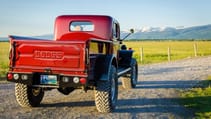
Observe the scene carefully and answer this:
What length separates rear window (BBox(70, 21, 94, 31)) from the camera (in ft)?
34.3

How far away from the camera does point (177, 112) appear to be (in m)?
8.81

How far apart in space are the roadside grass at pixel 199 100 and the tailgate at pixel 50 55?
3.11 meters

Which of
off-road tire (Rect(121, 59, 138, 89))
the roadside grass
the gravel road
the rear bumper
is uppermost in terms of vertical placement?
the rear bumper

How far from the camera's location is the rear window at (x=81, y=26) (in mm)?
10453

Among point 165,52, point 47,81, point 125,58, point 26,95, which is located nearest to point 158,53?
point 165,52

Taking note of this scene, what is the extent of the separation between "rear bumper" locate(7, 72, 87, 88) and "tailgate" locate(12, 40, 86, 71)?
0.17 m

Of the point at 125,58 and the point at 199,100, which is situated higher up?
the point at 125,58

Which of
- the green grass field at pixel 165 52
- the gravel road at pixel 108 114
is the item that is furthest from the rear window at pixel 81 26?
the green grass field at pixel 165 52

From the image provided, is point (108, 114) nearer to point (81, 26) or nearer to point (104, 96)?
point (104, 96)

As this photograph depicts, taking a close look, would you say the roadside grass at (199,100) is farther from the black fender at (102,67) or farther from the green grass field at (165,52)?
the green grass field at (165,52)

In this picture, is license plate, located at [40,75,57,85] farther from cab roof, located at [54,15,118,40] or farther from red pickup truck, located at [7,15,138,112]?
cab roof, located at [54,15,118,40]

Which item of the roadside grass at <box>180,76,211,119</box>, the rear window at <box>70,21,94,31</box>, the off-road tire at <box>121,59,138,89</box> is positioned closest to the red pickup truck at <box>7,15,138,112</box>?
the rear window at <box>70,21,94,31</box>

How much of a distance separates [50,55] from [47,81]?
1.94ft

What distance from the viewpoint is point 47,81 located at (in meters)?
8.03
